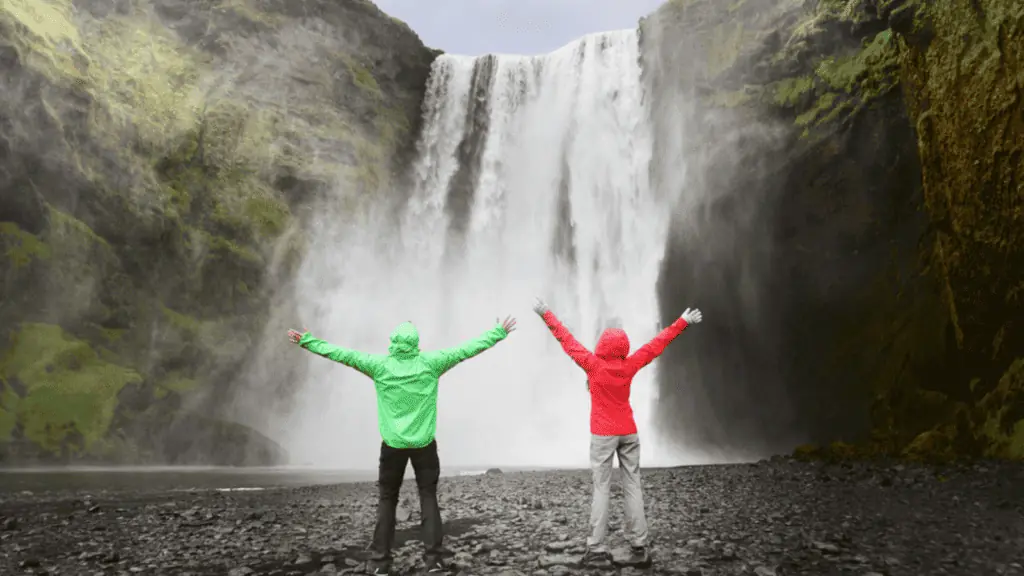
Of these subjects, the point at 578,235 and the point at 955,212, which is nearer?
the point at 955,212

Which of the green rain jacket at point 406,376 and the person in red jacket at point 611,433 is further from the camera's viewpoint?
the person in red jacket at point 611,433

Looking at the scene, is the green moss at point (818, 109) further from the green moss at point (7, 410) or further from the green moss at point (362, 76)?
the green moss at point (7, 410)

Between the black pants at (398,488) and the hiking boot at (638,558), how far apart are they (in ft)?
6.35

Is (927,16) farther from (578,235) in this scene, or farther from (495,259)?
(495,259)

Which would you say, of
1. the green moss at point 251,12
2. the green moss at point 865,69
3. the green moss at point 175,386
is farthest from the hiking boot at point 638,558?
the green moss at point 251,12

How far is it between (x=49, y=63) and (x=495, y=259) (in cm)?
2002

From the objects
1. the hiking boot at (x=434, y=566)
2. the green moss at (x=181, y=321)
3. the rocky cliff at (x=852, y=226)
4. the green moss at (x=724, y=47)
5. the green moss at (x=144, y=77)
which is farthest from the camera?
the green moss at (x=144, y=77)

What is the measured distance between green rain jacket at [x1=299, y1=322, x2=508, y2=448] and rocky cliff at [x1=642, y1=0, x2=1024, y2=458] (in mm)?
14098

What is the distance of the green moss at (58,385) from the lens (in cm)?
2586

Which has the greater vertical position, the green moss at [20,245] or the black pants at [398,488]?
the green moss at [20,245]

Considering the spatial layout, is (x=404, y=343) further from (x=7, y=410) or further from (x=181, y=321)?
(x=7, y=410)

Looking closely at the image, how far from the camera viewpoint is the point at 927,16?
57.0 feet

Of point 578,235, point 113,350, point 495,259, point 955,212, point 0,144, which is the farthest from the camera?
point 495,259

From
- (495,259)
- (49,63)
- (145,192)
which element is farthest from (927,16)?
(49,63)
